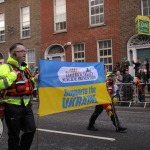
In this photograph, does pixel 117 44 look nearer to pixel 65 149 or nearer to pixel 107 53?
pixel 107 53

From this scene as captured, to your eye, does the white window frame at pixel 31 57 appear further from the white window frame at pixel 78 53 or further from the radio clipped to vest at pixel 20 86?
the radio clipped to vest at pixel 20 86

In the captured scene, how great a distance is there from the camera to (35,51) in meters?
26.1

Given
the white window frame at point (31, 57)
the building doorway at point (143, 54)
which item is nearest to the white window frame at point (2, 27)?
the white window frame at point (31, 57)

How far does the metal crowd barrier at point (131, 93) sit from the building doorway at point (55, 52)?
383 inches

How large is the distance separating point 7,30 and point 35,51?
4.25 meters

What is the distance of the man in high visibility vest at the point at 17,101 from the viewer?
4.85 meters

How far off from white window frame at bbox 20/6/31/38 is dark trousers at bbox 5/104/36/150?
22.3 metres

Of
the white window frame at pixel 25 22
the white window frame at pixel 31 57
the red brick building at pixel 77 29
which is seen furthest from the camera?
the white window frame at pixel 25 22

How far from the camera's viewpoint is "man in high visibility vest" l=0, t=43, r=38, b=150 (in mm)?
4852

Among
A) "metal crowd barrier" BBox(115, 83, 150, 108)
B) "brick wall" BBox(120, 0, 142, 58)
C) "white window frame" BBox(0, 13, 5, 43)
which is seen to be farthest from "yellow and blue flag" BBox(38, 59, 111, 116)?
"white window frame" BBox(0, 13, 5, 43)

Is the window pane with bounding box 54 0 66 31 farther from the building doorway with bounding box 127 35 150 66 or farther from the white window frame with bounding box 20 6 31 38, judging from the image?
the building doorway with bounding box 127 35 150 66

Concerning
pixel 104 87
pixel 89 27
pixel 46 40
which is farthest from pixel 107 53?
pixel 104 87

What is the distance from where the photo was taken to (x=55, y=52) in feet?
80.7


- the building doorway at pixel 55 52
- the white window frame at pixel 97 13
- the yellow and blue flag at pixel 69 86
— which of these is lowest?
the yellow and blue flag at pixel 69 86
